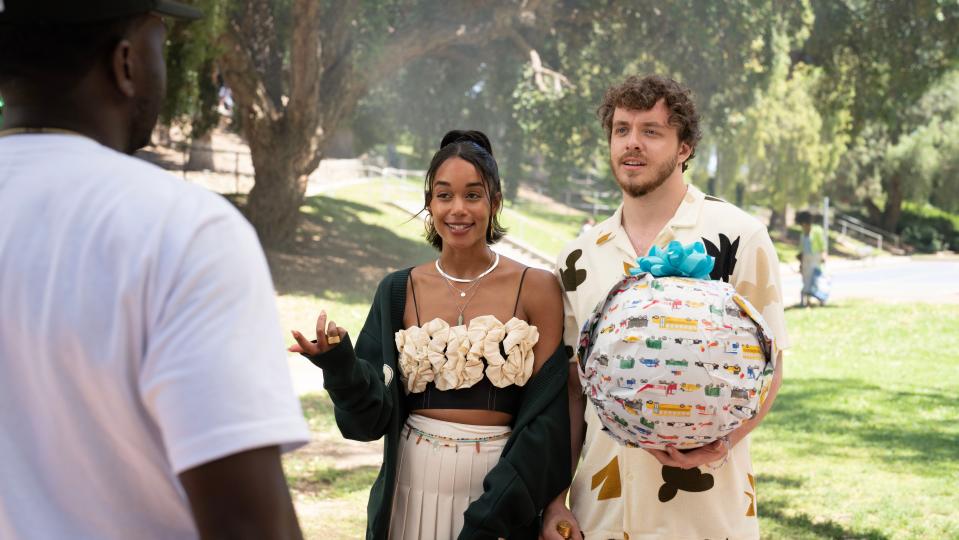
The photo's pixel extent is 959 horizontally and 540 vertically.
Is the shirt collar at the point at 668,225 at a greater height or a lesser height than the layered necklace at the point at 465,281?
greater

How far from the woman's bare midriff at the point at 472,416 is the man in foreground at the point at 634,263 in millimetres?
292

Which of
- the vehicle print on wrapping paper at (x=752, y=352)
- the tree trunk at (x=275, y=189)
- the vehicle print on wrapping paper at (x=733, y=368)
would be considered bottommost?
the tree trunk at (x=275, y=189)

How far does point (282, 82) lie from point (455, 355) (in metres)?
17.4

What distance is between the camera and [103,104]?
1.40 metres

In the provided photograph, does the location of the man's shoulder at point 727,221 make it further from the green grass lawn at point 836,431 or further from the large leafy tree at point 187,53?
the large leafy tree at point 187,53

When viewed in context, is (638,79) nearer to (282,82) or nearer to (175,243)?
(175,243)

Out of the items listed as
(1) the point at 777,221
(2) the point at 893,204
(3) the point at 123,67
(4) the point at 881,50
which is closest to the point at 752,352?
(3) the point at 123,67

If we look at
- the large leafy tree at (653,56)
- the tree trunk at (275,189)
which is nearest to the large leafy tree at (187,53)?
the tree trunk at (275,189)

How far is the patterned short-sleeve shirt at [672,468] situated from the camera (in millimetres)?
3092

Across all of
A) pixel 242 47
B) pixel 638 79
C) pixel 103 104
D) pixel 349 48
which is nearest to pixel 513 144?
pixel 349 48

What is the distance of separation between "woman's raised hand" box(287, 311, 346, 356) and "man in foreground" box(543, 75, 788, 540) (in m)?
0.79

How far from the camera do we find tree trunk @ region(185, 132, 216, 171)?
26016 millimetres

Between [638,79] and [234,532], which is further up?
[638,79]

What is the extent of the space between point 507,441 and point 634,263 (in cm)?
69
